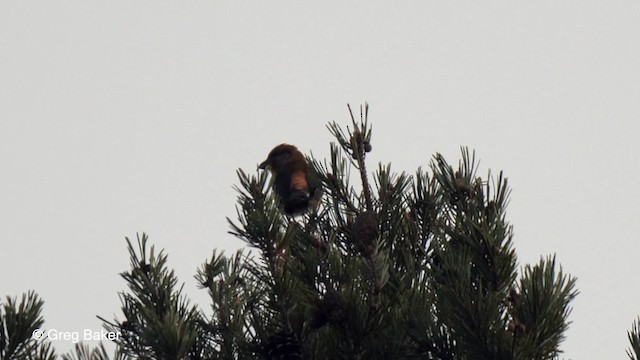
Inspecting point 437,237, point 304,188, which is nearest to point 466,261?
point 437,237

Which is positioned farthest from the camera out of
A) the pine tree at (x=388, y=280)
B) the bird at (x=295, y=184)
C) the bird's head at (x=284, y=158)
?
the bird's head at (x=284, y=158)

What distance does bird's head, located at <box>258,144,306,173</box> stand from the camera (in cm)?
675

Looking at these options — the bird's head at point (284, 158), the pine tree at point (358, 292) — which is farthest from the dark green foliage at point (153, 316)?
the bird's head at point (284, 158)

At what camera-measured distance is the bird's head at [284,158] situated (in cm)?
675

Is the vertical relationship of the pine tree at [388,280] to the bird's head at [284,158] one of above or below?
below

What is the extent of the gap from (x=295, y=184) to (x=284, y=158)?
1445 millimetres

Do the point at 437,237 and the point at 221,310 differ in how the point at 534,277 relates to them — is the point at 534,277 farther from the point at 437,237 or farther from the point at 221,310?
the point at 221,310

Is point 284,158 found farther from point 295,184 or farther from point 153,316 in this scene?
point 153,316

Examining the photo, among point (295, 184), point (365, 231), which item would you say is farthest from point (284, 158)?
point (365, 231)

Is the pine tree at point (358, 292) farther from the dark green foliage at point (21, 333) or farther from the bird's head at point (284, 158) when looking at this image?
the bird's head at point (284, 158)

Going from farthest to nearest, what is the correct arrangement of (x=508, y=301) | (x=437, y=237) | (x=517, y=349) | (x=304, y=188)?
(x=304, y=188), (x=437, y=237), (x=508, y=301), (x=517, y=349)

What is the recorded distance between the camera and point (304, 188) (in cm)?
573

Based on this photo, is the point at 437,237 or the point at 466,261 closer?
the point at 466,261

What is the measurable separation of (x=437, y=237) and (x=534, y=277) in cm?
72
